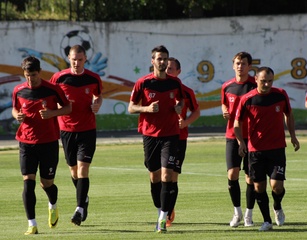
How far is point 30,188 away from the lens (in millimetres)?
12703

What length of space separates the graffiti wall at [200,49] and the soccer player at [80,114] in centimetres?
2136

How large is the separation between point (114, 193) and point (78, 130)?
12.4 ft

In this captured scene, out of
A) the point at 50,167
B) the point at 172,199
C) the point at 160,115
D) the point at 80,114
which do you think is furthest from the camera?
the point at 80,114

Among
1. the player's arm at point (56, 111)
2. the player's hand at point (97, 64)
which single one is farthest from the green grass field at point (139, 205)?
the player's hand at point (97, 64)

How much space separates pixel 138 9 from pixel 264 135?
24.7 m

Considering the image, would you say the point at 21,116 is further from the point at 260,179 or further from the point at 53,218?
the point at 260,179

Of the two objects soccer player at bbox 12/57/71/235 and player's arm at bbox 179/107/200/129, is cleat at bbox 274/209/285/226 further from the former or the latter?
soccer player at bbox 12/57/71/235

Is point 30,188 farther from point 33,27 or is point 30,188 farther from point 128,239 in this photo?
point 33,27

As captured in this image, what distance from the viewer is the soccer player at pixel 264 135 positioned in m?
12.7

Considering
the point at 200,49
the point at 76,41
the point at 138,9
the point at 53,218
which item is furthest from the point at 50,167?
the point at 138,9

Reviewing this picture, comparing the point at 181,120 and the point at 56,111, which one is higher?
the point at 56,111

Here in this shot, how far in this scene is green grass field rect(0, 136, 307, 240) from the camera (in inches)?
493

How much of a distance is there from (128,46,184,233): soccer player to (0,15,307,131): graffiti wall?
22.5m

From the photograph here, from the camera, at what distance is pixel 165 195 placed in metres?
12.8
